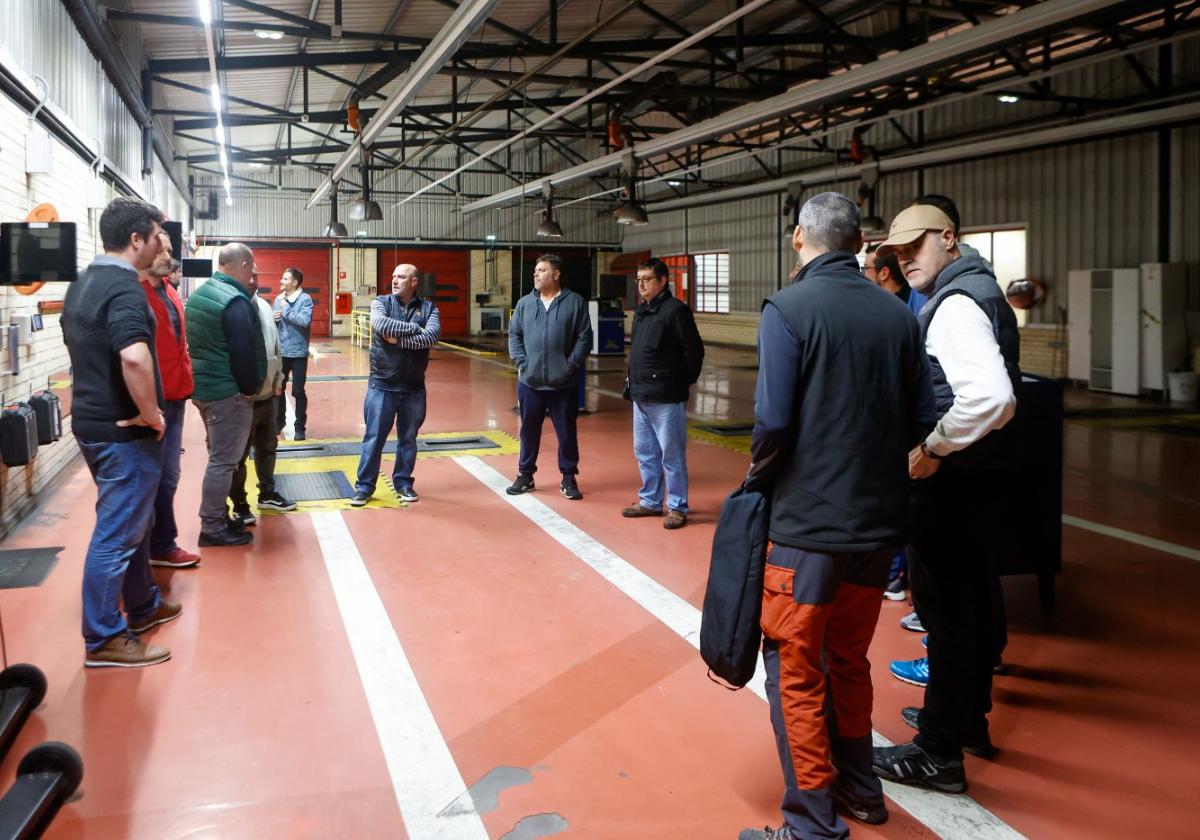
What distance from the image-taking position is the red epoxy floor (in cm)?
270

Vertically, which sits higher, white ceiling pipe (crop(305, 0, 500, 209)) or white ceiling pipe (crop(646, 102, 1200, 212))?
white ceiling pipe (crop(646, 102, 1200, 212))

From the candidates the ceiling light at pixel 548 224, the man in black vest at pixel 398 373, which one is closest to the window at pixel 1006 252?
the ceiling light at pixel 548 224

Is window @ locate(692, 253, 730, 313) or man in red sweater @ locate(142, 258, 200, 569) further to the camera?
window @ locate(692, 253, 730, 313)

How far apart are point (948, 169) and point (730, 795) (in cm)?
Answer: 1743

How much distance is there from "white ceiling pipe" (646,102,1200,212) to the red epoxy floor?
884 cm

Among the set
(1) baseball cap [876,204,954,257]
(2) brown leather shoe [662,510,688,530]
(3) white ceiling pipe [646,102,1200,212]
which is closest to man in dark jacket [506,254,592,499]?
(2) brown leather shoe [662,510,688,530]

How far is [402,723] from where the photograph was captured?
3.23 meters

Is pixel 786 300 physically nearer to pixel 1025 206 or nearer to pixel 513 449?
pixel 513 449

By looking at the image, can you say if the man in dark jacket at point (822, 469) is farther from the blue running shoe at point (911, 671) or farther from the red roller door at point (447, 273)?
the red roller door at point (447, 273)

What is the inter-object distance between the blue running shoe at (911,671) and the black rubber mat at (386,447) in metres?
5.52

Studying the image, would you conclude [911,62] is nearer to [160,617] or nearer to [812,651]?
[812,651]

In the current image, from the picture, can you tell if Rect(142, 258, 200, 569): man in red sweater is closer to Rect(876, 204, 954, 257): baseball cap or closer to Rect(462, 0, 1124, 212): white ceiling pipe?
Rect(876, 204, 954, 257): baseball cap

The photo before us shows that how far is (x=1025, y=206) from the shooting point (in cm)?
1617

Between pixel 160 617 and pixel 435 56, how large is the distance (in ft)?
20.6
